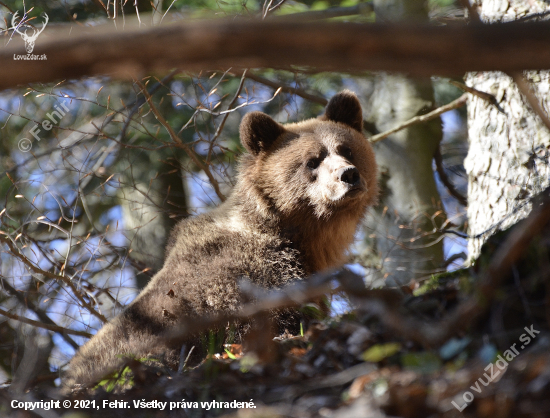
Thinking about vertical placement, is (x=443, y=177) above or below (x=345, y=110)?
below

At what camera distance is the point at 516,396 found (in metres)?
2.43

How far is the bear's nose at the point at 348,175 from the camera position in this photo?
589 centimetres

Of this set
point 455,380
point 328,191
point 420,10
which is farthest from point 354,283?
point 420,10

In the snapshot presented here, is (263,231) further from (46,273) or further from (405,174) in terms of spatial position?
(405,174)

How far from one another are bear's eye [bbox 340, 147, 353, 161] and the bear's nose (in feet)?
2.12

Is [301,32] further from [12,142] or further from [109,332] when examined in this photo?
[12,142]

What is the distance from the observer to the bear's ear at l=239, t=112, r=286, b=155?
664 centimetres

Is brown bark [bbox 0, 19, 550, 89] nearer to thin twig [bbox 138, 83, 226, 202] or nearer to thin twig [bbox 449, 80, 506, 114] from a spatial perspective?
thin twig [bbox 138, 83, 226, 202]

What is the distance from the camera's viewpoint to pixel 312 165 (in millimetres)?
6488

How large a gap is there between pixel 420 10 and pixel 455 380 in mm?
7590

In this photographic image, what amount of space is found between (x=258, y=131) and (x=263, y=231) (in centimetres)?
144

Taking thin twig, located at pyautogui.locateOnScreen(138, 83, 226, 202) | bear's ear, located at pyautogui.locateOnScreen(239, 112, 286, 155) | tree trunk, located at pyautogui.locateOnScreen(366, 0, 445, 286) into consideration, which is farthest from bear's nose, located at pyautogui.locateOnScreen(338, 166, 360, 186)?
tree trunk, located at pyautogui.locateOnScreen(366, 0, 445, 286)

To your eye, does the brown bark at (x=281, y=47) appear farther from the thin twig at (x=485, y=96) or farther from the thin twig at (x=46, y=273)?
the thin twig at (x=46, y=273)

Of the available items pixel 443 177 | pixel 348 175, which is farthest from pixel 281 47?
pixel 443 177
